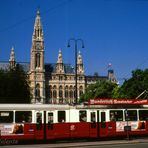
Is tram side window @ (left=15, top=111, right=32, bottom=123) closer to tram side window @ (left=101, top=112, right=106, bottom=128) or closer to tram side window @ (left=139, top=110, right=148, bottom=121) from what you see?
tram side window @ (left=101, top=112, right=106, bottom=128)

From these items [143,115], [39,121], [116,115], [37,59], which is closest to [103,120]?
[116,115]

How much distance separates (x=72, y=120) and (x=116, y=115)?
159 inches

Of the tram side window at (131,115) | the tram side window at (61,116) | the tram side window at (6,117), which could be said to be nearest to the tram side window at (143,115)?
the tram side window at (131,115)

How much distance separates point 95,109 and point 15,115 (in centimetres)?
678

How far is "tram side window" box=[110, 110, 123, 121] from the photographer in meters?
36.2

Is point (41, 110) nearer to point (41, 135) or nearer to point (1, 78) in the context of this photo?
point (41, 135)

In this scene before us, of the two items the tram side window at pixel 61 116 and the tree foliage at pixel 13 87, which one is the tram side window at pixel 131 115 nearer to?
the tram side window at pixel 61 116

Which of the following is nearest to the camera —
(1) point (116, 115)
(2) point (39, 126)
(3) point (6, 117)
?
(3) point (6, 117)

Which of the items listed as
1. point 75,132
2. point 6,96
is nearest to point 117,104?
point 75,132

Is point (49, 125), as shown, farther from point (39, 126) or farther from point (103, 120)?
point (103, 120)

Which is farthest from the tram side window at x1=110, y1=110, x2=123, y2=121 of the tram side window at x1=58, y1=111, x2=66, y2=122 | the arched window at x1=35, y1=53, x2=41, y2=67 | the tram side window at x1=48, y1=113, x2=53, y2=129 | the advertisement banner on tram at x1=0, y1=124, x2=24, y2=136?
the arched window at x1=35, y1=53, x2=41, y2=67

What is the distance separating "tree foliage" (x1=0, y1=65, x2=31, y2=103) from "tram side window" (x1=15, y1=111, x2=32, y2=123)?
3313cm

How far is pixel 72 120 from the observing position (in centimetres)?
3472

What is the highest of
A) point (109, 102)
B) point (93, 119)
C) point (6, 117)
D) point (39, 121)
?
point (109, 102)
